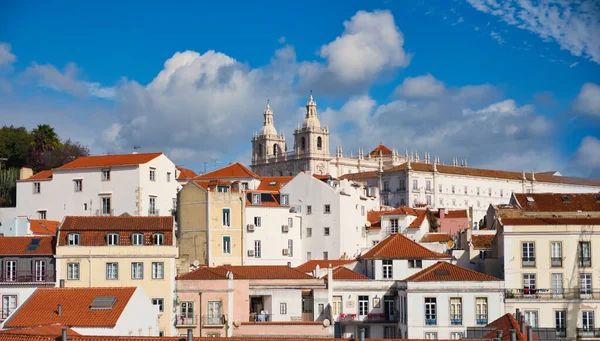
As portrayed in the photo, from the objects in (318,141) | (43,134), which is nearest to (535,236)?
(43,134)

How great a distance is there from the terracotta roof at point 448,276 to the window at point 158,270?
13.9 metres

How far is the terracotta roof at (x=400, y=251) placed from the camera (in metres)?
67.0

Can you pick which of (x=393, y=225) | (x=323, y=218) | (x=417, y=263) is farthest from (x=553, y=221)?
(x=393, y=225)

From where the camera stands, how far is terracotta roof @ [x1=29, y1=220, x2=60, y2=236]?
74500 millimetres

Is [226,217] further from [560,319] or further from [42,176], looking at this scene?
[560,319]

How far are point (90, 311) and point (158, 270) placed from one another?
1285 centimetres

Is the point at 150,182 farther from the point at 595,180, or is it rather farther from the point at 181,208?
the point at 595,180

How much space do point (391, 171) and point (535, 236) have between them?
9985 centimetres

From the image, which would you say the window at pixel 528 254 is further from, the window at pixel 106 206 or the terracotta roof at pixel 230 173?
the terracotta roof at pixel 230 173

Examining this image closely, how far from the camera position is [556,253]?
62.0 metres

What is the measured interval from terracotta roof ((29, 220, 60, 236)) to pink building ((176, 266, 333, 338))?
46.7 ft

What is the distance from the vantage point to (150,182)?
84.4 meters

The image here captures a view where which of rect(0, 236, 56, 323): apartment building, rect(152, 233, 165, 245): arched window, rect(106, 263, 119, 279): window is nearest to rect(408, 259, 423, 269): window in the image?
rect(152, 233, 165, 245): arched window

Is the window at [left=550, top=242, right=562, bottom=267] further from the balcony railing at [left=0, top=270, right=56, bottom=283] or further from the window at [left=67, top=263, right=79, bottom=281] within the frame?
the balcony railing at [left=0, top=270, right=56, bottom=283]
